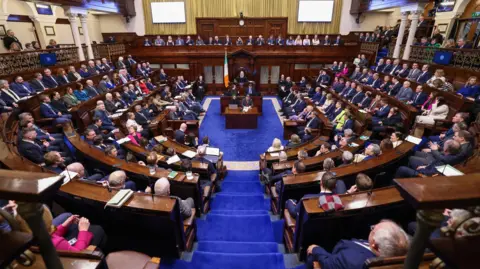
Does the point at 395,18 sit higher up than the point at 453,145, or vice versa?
the point at 395,18

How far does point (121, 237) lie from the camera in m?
3.05

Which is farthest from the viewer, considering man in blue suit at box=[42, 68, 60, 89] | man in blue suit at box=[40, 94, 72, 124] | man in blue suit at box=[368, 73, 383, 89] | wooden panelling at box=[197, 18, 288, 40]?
wooden panelling at box=[197, 18, 288, 40]

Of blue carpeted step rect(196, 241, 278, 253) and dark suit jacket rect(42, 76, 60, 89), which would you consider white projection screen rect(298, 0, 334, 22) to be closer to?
dark suit jacket rect(42, 76, 60, 89)

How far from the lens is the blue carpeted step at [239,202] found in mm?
4629

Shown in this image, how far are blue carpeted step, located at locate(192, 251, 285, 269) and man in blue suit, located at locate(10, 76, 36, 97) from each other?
7183 millimetres

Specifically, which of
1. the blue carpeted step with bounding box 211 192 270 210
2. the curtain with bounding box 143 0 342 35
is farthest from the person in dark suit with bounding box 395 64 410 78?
the curtain with bounding box 143 0 342 35

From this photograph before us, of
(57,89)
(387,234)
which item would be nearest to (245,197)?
(387,234)

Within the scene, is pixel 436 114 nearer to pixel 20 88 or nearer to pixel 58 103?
pixel 58 103

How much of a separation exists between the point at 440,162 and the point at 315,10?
1442 cm

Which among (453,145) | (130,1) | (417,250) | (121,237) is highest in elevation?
(130,1)

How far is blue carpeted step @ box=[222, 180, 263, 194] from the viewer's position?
17.6 feet

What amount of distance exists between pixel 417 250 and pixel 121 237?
120 inches

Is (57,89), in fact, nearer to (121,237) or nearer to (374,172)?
(121,237)

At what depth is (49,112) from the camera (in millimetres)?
6414
